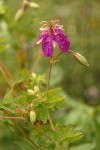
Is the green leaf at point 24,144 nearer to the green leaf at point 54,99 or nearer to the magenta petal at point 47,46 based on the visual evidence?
the green leaf at point 54,99

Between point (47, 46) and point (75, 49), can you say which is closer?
point (47, 46)

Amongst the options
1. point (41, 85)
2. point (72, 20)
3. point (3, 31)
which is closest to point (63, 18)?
point (72, 20)

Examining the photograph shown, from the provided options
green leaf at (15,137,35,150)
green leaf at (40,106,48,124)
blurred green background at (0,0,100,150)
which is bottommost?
green leaf at (15,137,35,150)

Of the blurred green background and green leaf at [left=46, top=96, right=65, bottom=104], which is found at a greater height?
the blurred green background

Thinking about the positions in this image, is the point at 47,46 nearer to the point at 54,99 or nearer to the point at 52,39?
the point at 52,39

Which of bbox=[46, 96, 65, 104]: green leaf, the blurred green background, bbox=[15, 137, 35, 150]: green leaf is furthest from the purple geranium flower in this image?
the blurred green background

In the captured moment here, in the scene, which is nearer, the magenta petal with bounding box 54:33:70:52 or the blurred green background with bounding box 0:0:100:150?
the magenta petal with bounding box 54:33:70:52

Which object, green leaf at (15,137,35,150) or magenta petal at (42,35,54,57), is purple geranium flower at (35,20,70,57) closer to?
magenta petal at (42,35,54,57)

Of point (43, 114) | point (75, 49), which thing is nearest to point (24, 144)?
point (43, 114)

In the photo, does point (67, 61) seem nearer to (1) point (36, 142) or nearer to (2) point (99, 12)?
(2) point (99, 12)
